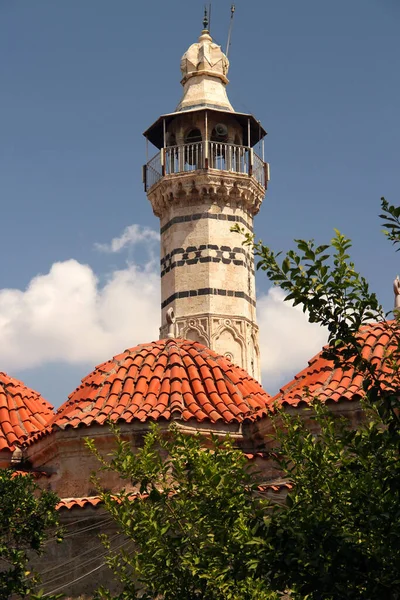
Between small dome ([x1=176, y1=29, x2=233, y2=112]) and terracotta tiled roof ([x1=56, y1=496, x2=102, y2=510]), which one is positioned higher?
small dome ([x1=176, y1=29, x2=233, y2=112])

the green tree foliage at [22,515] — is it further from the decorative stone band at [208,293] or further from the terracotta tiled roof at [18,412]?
the decorative stone band at [208,293]

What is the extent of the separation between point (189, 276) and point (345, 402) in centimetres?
1246

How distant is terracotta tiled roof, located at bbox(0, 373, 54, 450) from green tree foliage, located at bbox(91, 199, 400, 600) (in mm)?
7316

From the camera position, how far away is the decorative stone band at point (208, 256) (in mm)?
Result: 24453

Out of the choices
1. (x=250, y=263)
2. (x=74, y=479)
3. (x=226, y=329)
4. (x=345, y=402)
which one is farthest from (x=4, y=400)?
(x=250, y=263)

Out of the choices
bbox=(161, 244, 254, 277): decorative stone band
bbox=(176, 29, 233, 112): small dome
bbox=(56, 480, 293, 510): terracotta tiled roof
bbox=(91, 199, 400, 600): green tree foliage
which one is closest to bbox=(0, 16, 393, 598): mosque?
bbox=(56, 480, 293, 510): terracotta tiled roof

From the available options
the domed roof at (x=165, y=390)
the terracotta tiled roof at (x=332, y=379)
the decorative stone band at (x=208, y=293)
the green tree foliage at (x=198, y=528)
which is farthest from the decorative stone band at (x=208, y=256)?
the green tree foliage at (x=198, y=528)

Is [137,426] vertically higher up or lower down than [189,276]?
lower down

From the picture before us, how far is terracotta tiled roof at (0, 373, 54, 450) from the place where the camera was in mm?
15102

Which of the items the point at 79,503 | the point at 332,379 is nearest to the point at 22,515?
the point at 79,503

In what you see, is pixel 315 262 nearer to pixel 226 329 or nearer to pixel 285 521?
pixel 285 521

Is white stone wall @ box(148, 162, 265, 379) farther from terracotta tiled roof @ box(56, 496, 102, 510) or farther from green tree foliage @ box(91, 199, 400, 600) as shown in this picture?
green tree foliage @ box(91, 199, 400, 600)

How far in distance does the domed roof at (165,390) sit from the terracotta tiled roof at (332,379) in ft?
1.69

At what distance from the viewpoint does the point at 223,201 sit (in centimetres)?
2542
